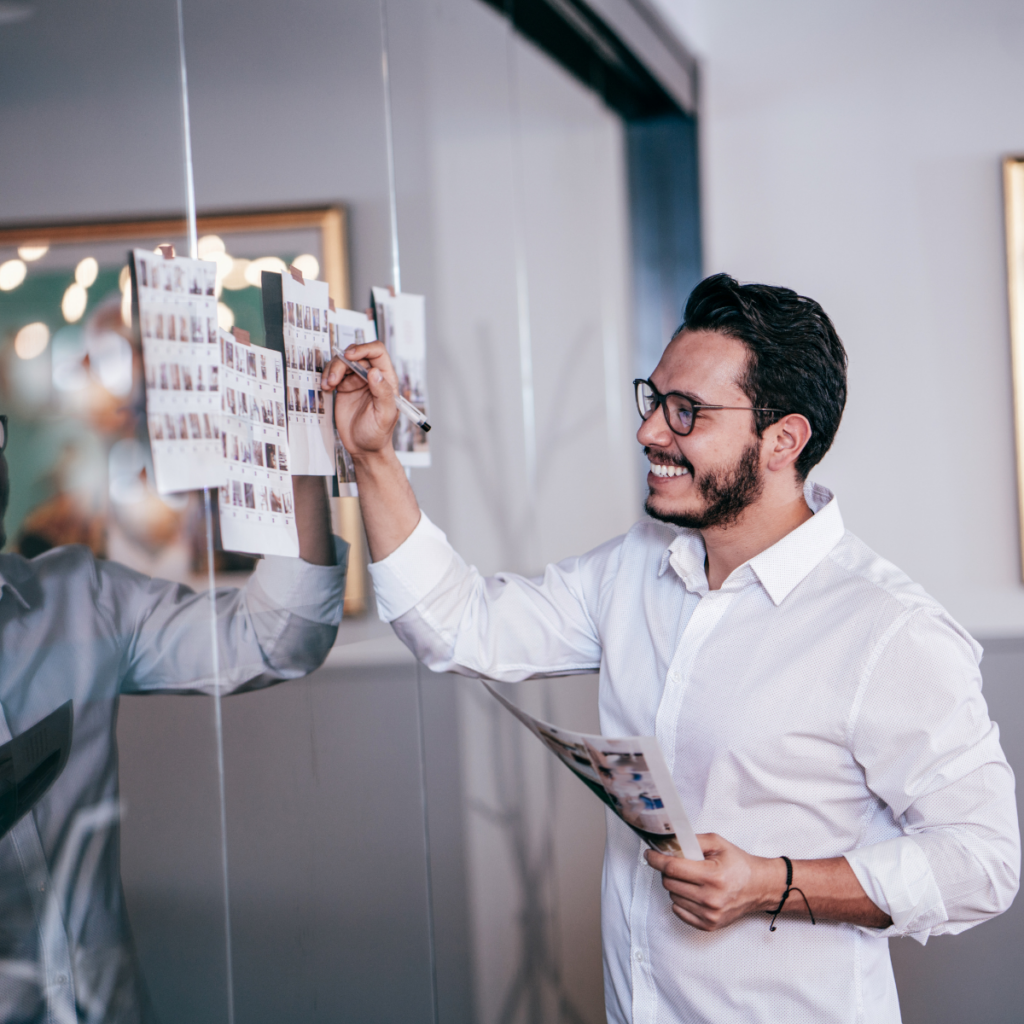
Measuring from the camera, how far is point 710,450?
145cm

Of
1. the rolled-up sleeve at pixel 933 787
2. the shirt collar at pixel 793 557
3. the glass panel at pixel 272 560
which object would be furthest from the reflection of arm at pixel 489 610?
the rolled-up sleeve at pixel 933 787

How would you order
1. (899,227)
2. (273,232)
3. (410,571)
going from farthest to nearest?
(899,227) → (410,571) → (273,232)

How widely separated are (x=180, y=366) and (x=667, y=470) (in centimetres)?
68

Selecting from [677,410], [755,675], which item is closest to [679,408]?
[677,410]

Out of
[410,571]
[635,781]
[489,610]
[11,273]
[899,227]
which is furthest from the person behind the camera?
[899,227]

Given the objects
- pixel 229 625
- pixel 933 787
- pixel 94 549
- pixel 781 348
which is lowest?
pixel 933 787

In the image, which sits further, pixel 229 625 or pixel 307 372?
pixel 307 372

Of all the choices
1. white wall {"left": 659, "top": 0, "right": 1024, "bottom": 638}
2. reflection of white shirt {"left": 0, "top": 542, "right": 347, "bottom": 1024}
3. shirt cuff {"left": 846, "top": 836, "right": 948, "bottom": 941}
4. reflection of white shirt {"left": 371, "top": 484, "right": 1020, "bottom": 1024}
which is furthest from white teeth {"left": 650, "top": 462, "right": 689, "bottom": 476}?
white wall {"left": 659, "top": 0, "right": 1024, "bottom": 638}

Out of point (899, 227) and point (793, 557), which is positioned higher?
point (899, 227)

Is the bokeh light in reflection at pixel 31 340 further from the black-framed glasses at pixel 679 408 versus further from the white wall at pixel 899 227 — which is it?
the white wall at pixel 899 227

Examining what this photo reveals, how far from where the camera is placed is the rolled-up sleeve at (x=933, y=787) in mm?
1198

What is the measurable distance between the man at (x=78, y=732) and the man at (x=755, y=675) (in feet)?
1.21

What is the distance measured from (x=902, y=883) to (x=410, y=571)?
0.72m

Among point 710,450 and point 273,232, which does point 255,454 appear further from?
point 710,450
